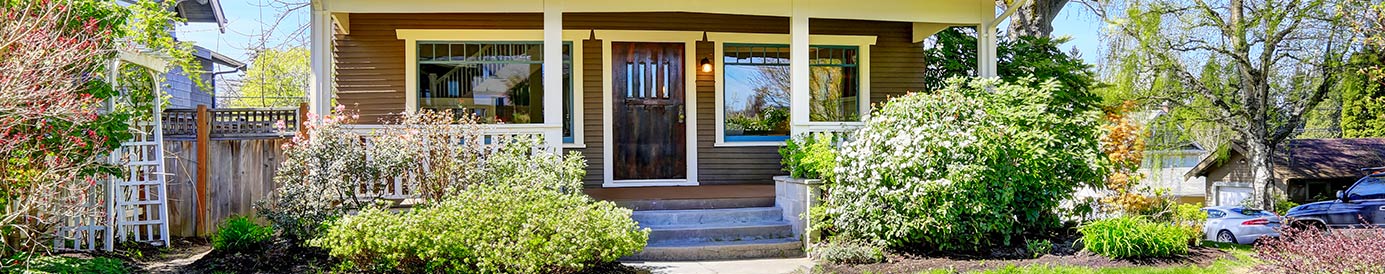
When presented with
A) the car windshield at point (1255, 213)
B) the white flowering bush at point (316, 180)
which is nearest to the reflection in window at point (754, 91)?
the white flowering bush at point (316, 180)

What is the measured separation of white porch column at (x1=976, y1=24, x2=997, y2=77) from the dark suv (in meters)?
6.19

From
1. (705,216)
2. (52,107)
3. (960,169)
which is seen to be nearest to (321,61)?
(52,107)

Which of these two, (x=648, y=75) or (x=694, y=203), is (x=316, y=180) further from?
(x=648, y=75)

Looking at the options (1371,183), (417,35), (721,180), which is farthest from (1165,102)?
(417,35)

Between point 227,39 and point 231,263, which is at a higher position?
point 227,39

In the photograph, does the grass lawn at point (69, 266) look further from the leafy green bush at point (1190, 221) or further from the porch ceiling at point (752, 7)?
the leafy green bush at point (1190, 221)

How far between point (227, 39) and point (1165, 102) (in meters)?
14.4

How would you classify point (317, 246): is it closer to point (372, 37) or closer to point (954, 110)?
point (372, 37)

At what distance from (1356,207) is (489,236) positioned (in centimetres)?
1214

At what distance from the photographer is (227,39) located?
1104 cm

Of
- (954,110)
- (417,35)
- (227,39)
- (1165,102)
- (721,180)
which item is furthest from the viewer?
(1165,102)

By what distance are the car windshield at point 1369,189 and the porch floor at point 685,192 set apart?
891cm

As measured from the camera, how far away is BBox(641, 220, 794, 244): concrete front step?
20.7 ft

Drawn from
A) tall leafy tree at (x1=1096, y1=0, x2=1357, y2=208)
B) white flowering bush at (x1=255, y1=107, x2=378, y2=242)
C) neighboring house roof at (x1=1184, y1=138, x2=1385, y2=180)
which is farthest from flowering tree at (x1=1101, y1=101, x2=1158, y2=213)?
neighboring house roof at (x1=1184, y1=138, x2=1385, y2=180)
